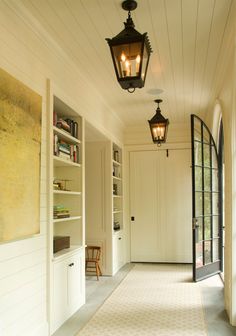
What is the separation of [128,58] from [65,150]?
1.86 m

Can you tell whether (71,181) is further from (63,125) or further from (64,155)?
(63,125)

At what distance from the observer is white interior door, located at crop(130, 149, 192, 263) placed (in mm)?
7254

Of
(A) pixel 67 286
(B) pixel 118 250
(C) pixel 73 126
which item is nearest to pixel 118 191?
(B) pixel 118 250

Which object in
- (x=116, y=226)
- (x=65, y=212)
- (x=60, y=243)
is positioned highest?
(x=65, y=212)

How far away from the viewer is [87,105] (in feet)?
15.7

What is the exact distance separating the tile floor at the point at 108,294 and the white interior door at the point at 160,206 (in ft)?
4.31

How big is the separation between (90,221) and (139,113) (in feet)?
7.24

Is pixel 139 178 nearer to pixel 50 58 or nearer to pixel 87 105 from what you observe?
pixel 87 105

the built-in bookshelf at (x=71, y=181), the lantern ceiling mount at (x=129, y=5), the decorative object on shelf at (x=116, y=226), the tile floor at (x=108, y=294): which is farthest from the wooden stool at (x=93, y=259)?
the lantern ceiling mount at (x=129, y=5)

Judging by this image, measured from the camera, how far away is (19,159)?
2797mm

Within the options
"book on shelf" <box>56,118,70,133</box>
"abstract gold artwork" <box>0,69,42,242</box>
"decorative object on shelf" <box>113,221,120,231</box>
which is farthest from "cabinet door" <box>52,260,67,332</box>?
"decorative object on shelf" <box>113,221,120,231</box>

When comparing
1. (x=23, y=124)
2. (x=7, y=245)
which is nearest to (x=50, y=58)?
(x=23, y=124)

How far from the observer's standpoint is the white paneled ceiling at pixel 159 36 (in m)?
2.88

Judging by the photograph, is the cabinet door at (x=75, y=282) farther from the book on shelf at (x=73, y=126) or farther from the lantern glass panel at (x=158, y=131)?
the lantern glass panel at (x=158, y=131)
